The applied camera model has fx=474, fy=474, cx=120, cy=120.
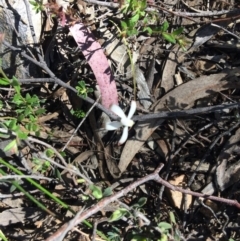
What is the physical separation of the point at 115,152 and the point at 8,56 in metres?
0.90

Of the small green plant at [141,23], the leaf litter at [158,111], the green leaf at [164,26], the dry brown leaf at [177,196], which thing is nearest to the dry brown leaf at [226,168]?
the leaf litter at [158,111]

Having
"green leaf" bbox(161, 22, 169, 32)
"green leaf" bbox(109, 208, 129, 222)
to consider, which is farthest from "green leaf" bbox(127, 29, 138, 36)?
"green leaf" bbox(109, 208, 129, 222)

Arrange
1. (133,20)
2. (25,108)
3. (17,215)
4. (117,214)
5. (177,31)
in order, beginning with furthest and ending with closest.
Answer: (17,215) < (25,108) < (177,31) < (133,20) < (117,214)

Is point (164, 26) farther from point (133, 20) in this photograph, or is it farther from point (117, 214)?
point (117, 214)

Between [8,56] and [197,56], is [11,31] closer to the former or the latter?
[8,56]

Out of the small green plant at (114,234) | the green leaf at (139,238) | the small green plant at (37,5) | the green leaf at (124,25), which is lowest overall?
the small green plant at (114,234)

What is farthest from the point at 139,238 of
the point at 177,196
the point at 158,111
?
the point at 158,111

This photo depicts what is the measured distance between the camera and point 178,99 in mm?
2887

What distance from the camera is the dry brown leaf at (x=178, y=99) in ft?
9.36

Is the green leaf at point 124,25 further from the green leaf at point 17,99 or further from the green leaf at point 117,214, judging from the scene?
the green leaf at point 117,214

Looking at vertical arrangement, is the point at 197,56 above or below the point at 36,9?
below

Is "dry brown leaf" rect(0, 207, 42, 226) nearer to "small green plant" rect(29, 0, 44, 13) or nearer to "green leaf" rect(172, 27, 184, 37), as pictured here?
"small green plant" rect(29, 0, 44, 13)

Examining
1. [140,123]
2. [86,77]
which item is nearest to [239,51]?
[140,123]

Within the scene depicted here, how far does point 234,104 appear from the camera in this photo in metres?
2.67
